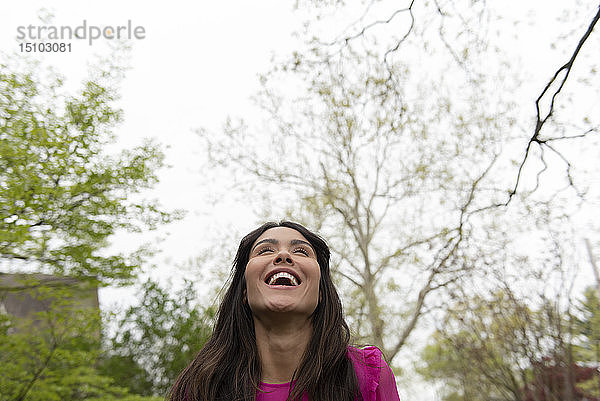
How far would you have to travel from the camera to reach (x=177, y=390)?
2029mm

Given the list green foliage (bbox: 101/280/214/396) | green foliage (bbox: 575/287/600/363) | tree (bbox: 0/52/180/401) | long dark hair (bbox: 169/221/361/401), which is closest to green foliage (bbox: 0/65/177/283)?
tree (bbox: 0/52/180/401)

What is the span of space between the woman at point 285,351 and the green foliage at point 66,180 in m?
3.06

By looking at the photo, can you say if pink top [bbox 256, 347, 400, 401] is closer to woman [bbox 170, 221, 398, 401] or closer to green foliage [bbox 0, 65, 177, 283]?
woman [bbox 170, 221, 398, 401]

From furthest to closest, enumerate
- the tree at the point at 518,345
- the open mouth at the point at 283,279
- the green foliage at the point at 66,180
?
the tree at the point at 518,345 < the green foliage at the point at 66,180 < the open mouth at the point at 283,279

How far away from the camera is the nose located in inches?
81.0

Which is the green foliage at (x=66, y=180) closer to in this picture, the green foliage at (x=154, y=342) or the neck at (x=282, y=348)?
the neck at (x=282, y=348)

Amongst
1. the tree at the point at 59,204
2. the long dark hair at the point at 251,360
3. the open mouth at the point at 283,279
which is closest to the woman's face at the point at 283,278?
the open mouth at the point at 283,279

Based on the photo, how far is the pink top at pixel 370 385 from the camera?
1.89 metres

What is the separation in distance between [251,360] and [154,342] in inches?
360

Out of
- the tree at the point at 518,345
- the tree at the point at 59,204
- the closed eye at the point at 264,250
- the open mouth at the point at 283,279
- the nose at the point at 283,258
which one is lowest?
the tree at the point at 518,345

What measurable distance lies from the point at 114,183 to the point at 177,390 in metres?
3.94

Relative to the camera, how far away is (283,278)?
202 cm

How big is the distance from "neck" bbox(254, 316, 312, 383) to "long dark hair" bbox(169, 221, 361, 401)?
3 cm

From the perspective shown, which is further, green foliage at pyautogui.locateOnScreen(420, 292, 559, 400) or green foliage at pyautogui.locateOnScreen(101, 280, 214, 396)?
green foliage at pyautogui.locateOnScreen(101, 280, 214, 396)
